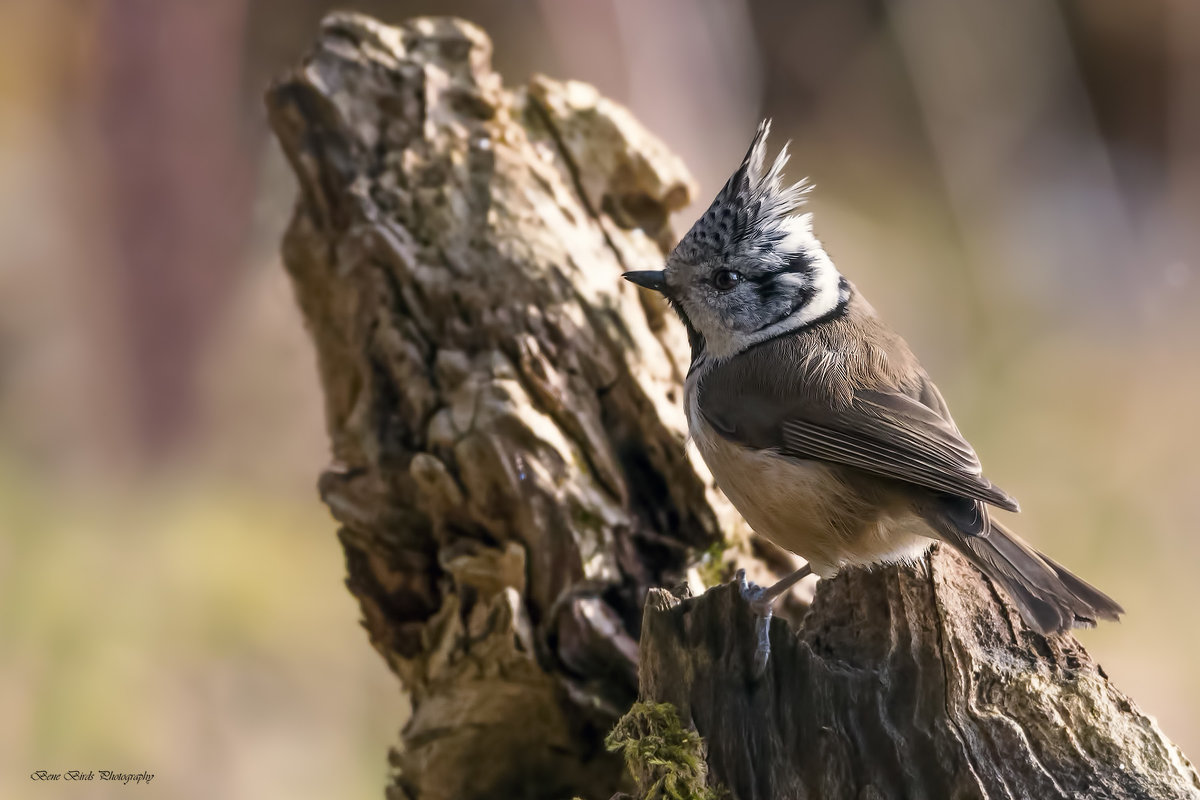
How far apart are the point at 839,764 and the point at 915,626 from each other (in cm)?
36

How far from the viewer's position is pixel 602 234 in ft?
10.5

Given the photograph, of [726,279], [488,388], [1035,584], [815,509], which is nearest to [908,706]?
[1035,584]

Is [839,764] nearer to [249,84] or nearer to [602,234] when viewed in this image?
[602,234]

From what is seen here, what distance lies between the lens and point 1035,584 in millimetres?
2029

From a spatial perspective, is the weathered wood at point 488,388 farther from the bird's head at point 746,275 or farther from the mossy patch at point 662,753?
the mossy patch at point 662,753

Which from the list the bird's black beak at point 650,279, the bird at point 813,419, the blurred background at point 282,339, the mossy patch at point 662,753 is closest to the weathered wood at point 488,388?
the bird's black beak at point 650,279

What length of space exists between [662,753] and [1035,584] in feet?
2.73

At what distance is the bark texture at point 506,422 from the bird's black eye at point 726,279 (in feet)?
1.11

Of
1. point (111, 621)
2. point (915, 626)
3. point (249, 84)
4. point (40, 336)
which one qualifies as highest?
point (249, 84)

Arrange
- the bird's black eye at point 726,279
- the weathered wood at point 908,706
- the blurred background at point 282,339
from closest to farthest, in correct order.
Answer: the weathered wood at point 908,706
the bird's black eye at point 726,279
the blurred background at point 282,339

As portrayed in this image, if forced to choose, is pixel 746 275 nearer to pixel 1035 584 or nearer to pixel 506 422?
pixel 506 422

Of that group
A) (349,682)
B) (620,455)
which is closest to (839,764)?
(620,455)

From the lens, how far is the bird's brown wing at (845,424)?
2230 mm

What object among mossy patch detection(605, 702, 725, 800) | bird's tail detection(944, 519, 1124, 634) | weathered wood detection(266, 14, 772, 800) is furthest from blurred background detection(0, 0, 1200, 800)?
bird's tail detection(944, 519, 1124, 634)
